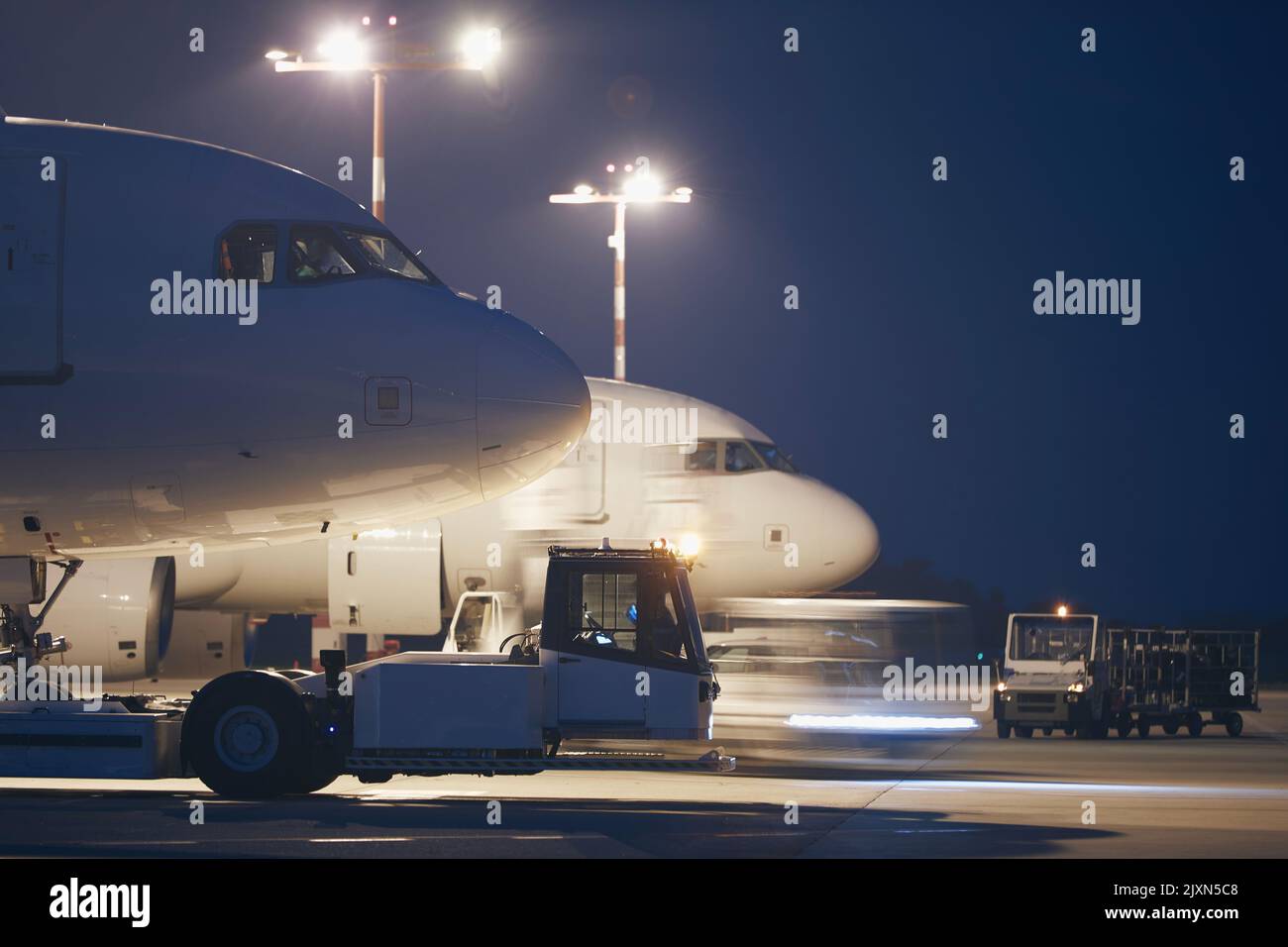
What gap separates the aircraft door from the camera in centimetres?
1376

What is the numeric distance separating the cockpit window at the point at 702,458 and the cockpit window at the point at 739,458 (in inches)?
8.0

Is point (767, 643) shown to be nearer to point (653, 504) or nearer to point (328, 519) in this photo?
point (653, 504)

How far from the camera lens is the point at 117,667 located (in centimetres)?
1977

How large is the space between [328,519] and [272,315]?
1.81 metres

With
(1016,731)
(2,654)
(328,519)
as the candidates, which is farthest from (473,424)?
(1016,731)

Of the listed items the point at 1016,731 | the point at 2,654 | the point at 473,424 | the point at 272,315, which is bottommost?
the point at 1016,731

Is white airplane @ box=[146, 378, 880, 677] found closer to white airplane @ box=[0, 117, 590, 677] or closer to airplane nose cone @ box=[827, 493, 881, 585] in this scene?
airplane nose cone @ box=[827, 493, 881, 585]

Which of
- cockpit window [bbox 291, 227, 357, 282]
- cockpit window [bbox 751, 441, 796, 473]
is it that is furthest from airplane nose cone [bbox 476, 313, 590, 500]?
cockpit window [bbox 751, 441, 796, 473]

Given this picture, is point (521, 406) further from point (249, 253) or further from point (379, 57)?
point (379, 57)

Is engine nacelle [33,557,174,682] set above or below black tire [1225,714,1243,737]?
above

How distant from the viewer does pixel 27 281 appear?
13.8m

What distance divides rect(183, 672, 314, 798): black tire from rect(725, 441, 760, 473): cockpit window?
12184 mm
